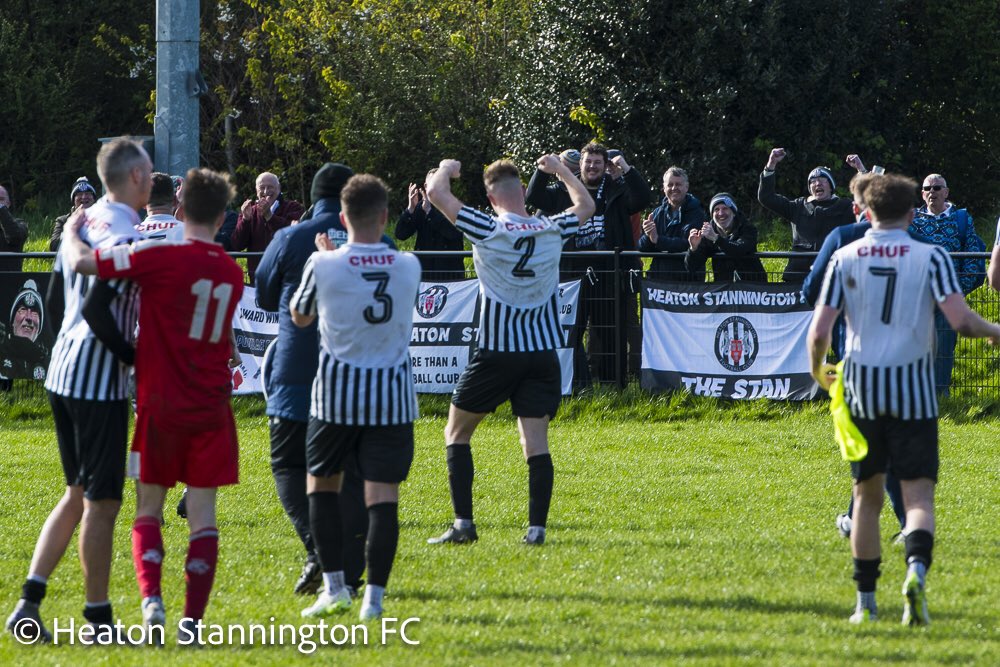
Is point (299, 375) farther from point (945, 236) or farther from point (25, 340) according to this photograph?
point (945, 236)

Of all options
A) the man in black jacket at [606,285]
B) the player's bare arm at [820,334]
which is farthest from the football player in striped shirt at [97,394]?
the man in black jacket at [606,285]

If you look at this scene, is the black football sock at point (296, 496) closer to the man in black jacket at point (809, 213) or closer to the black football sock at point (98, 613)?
the black football sock at point (98, 613)

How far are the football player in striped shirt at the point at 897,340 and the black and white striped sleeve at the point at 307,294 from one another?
86.5 inches

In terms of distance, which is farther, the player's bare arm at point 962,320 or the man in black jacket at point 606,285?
the man in black jacket at point 606,285

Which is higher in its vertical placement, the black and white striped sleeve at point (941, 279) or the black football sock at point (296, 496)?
the black and white striped sleeve at point (941, 279)

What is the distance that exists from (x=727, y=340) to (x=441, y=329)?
278cm

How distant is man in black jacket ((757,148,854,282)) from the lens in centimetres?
1393

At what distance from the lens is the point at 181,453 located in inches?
234

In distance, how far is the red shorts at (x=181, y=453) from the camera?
5.90 meters

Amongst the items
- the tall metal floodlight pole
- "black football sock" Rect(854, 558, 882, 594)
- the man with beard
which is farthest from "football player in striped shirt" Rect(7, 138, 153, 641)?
the man with beard

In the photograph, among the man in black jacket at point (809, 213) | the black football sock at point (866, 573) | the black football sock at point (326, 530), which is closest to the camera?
the black football sock at point (866, 573)

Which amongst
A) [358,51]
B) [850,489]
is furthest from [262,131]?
[850,489]

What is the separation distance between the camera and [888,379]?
6.22m

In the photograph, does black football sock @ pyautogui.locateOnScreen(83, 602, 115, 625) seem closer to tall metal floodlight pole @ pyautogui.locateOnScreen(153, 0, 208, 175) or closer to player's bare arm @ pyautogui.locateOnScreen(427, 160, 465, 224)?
player's bare arm @ pyautogui.locateOnScreen(427, 160, 465, 224)
